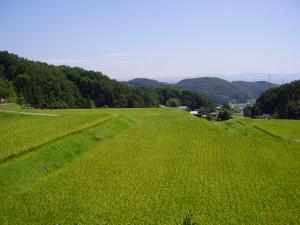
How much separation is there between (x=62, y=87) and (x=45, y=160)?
87.2 meters

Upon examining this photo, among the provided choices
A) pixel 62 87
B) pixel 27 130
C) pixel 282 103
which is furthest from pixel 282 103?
pixel 27 130

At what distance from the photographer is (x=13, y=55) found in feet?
364

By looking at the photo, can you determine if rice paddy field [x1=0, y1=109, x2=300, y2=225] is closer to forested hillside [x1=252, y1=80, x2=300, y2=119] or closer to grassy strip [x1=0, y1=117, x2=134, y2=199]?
grassy strip [x1=0, y1=117, x2=134, y2=199]

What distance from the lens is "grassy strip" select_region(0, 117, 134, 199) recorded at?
21000mm

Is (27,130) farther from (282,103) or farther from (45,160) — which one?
(282,103)

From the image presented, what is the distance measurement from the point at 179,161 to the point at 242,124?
3432cm

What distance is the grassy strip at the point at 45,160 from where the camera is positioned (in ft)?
68.9

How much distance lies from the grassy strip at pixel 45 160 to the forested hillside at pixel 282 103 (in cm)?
7164

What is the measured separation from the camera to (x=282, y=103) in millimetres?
107062

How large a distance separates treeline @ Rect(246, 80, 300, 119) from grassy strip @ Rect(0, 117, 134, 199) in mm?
71652

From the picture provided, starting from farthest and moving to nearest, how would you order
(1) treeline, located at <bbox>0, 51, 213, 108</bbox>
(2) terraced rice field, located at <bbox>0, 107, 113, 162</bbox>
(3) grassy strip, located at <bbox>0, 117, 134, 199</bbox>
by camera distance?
(1) treeline, located at <bbox>0, 51, 213, 108</bbox> → (2) terraced rice field, located at <bbox>0, 107, 113, 162</bbox> → (3) grassy strip, located at <bbox>0, 117, 134, 199</bbox>

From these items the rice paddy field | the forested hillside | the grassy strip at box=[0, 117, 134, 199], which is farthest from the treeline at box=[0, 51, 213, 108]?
the rice paddy field

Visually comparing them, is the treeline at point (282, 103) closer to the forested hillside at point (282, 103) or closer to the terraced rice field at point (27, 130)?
the forested hillside at point (282, 103)

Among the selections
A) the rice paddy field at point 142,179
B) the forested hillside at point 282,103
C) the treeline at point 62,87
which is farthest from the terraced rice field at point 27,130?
the forested hillside at point 282,103
